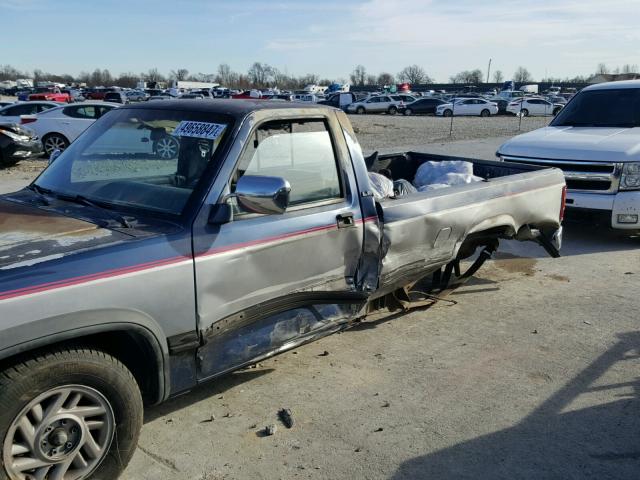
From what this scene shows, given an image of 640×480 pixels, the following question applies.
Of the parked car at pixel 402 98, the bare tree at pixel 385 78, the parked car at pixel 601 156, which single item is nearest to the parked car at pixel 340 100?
the parked car at pixel 402 98

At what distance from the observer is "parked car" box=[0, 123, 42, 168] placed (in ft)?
47.2

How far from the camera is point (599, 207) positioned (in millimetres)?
7340

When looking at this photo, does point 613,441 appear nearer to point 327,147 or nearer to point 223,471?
point 223,471

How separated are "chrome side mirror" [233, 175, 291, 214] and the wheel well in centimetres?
85

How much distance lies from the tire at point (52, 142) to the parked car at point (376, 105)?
3474 cm

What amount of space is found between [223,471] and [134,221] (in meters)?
1.36

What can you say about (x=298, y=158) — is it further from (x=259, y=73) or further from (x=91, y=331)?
(x=259, y=73)

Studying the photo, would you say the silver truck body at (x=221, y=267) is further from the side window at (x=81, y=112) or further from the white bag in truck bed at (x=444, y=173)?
the side window at (x=81, y=112)

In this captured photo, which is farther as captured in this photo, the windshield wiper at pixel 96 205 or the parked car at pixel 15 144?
the parked car at pixel 15 144

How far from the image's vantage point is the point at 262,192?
10.0 ft

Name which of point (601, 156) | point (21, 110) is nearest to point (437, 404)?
point (601, 156)

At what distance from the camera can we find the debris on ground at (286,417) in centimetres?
355

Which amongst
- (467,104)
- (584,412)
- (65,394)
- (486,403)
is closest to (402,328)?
(486,403)

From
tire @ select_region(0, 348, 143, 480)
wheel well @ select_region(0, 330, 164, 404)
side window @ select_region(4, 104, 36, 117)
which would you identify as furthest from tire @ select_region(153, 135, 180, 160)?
side window @ select_region(4, 104, 36, 117)
